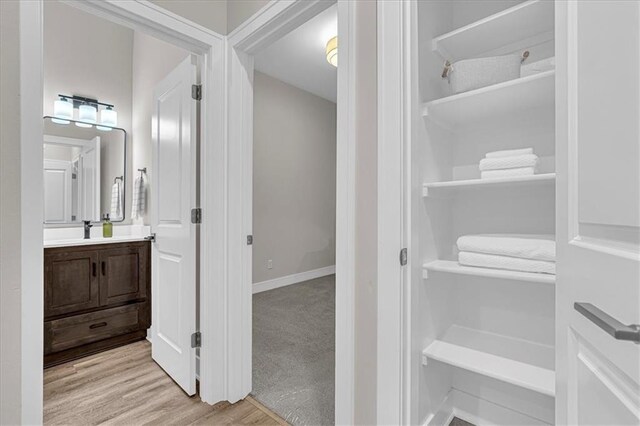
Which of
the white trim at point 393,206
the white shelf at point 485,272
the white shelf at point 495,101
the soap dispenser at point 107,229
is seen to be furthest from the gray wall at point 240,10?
the soap dispenser at point 107,229

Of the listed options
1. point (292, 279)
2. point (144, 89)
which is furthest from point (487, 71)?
point (292, 279)

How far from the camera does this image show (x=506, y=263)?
124cm

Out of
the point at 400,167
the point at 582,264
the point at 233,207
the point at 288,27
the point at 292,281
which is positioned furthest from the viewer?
the point at 292,281

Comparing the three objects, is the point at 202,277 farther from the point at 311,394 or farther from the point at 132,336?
the point at 132,336

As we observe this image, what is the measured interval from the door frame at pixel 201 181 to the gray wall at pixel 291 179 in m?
2.26

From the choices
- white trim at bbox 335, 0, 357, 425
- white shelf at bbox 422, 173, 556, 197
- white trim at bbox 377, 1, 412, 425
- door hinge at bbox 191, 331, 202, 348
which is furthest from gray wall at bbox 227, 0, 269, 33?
door hinge at bbox 191, 331, 202, 348

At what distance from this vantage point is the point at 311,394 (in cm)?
189

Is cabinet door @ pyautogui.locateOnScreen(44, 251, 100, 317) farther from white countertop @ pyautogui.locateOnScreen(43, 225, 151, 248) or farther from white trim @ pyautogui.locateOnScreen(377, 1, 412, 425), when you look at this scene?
white trim @ pyautogui.locateOnScreen(377, 1, 412, 425)

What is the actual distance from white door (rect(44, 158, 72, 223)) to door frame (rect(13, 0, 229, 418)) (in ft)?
6.24

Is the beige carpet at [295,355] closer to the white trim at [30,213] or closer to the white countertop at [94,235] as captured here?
the white trim at [30,213]

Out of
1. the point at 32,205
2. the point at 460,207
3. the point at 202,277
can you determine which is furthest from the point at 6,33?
the point at 460,207

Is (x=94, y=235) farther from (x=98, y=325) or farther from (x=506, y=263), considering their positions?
(x=506, y=263)

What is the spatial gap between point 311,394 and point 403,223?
133 centimetres

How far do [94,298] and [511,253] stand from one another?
2.87 m
